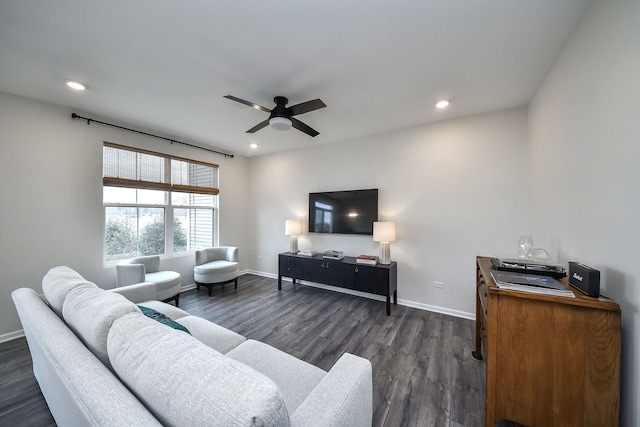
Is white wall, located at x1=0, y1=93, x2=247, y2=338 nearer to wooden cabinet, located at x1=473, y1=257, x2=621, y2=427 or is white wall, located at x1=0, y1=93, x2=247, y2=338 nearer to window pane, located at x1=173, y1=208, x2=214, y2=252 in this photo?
window pane, located at x1=173, y1=208, x2=214, y2=252

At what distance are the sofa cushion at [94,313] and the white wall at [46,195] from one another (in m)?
2.21

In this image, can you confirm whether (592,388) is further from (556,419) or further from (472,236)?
(472,236)

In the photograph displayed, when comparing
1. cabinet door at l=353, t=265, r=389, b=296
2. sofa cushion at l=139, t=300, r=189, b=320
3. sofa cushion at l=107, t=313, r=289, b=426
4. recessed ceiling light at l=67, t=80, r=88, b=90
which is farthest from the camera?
cabinet door at l=353, t=265, r=389, b=296

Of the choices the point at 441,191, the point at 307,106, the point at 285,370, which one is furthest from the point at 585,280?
the point at 307,106

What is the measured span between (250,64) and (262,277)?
396 cm

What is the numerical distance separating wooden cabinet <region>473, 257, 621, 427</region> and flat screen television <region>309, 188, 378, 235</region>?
2.35m

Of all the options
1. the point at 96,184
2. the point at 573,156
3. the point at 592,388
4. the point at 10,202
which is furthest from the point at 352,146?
the point at 10,202

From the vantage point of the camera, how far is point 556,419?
117 cm

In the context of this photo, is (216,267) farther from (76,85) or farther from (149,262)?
(76,85)

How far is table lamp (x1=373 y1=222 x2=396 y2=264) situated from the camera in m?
3.27

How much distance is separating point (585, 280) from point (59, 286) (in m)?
3.04

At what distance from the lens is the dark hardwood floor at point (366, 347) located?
162 centimetres

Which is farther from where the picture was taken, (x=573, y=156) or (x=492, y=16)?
(x=573, y=156)

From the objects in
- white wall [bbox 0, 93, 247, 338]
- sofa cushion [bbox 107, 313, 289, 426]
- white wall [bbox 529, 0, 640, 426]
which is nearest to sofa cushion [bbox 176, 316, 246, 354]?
sofa cushion [bbox 107, 313, 289, 426]
